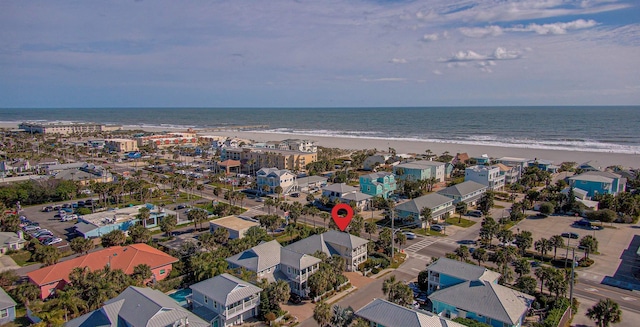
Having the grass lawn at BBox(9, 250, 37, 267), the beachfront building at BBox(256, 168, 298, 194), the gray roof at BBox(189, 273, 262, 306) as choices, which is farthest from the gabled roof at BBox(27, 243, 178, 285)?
the beachfront building at BBox(256, 168, 298, 194)

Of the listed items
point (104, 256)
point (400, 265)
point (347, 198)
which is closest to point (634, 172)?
point (347, 198)

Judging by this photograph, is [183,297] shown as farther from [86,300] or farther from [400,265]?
[400,265]

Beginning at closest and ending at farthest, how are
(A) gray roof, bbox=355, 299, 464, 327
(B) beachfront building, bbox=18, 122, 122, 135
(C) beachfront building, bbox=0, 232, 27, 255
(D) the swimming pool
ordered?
1. (A) gray roof, bbox=355, 299, 464, 327
2. (D) the swimming pool
3. (C) beachfront building, bbox=0, 232, 27, 255
4. (B) beachfront building, bbox=18, 122, 122, 135

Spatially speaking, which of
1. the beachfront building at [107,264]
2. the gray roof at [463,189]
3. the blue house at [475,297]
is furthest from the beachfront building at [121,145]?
the blue house at [475,297]

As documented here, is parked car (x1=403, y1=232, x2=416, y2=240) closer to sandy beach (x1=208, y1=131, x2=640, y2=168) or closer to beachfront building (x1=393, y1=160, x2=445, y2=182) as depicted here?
beachfront building (x1=393, y1=160, x2=445, y2=182)

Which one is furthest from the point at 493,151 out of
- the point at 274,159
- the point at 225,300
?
the point at 225,300

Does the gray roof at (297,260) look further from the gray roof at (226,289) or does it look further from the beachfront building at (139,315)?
the beachfront building at (139,315)
